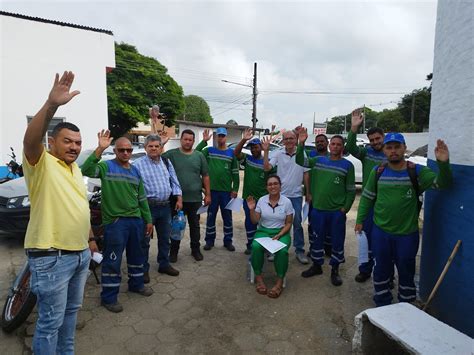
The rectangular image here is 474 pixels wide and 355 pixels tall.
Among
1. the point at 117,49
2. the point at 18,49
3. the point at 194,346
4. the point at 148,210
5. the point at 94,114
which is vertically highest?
the point at 117,49

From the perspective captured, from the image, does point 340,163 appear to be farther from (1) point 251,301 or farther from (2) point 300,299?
(1) point 251,301

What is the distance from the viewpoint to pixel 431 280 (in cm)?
349

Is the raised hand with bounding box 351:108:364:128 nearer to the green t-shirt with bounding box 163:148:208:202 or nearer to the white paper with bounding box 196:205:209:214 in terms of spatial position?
the green t-shirt with bounding box 163:148:208:202

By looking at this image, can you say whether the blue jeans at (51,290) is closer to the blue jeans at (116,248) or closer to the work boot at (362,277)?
the blue jeans at (116,248)

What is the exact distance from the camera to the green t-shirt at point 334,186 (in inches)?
166

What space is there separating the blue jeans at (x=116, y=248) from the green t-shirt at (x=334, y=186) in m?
2.20

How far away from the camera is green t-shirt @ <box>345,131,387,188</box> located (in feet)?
14.4

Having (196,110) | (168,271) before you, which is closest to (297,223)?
(168,271)

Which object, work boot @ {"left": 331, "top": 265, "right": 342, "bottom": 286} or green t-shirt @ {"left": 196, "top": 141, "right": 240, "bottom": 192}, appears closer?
work boot @ {"left": 331, "top": 265, "right": 342, "bottom": 286}

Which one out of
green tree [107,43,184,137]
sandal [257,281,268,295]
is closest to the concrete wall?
sandal [257,281,268,295]

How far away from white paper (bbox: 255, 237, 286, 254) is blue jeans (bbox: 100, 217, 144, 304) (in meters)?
1.39

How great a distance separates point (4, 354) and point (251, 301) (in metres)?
2.31

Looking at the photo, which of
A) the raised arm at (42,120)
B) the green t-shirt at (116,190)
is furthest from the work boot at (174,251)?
the raised arm at (42,120)

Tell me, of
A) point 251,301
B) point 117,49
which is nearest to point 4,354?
point 251,301
